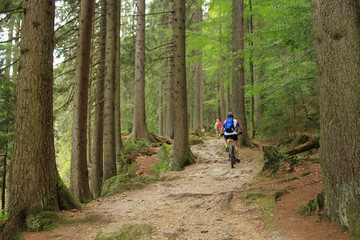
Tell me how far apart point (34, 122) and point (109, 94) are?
4.71 metres

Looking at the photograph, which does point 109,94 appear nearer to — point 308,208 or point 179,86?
point 179,86

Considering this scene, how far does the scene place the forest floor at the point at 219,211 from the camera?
11.2 ft

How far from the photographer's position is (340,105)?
311 centimetres

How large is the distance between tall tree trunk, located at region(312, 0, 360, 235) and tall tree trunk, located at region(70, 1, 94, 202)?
6.23 m

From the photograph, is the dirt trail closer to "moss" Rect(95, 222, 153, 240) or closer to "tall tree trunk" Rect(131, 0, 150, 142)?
"moss" Rect(95, 222, 153, 240)

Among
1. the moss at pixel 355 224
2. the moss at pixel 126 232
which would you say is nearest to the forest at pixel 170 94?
the moss at pixel 355 224

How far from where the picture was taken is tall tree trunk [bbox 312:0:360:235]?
298cm

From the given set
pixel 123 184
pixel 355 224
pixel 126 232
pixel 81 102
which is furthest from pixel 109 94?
pixel 355 224

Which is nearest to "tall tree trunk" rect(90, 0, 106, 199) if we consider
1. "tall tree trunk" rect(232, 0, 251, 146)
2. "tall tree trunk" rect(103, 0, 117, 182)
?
"tall tree trunk" rect(103, 0, 117, 182)

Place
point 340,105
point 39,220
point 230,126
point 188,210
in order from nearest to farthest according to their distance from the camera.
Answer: point 340,105
point 39,220
point 188,210
point 230,126

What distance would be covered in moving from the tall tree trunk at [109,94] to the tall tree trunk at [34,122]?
438cm

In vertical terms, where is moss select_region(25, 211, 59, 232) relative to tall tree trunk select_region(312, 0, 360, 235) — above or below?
below

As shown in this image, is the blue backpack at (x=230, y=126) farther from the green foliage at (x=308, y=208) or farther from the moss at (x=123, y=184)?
the green foliage at (x=308, y=208)

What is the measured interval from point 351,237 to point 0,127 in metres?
11.7
